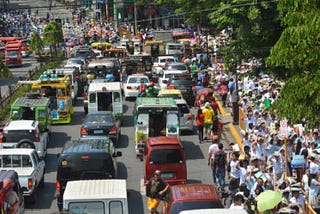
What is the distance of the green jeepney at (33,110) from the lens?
1254 inches

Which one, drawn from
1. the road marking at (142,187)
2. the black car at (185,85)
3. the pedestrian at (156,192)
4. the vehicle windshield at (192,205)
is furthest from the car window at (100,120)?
the vehicle windshield at (192,205)

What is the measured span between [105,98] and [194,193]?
60.3 feet

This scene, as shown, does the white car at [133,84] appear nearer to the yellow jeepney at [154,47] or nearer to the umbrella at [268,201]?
the yellow jeepney at [154,47]

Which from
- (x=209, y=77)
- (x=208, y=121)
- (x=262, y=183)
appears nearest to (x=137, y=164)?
(x=208, y=121)

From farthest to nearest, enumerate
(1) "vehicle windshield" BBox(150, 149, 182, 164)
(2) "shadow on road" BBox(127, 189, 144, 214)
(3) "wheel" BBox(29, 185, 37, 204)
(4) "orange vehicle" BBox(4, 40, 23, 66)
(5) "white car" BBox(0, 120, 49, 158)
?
(4) "orange vehicle" BBox(4, 40, 23, 66) < (5) "white car" BBox(0, 120, 49, 158) < (1) "vehicle windshield" BBox(150, 149, 182, 164) < (3) "wheel" BBox(29, 185, 37, 204) < (2) "shadow on road" BBox(127, 189, 144, 214)

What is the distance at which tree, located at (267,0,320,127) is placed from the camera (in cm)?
1521

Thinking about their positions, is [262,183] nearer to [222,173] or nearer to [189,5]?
[222,173]

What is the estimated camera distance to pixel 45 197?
24.2 m

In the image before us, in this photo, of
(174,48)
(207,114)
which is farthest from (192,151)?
(174,48)

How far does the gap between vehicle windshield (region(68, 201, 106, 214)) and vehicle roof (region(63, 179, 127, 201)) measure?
13cm

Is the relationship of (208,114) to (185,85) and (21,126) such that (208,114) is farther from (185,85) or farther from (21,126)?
(185,85)

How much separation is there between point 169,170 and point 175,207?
20.2ft

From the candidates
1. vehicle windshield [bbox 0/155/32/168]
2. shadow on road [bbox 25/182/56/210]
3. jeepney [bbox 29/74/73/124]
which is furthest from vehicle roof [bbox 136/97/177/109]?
jeepney [bbox 29/74/73/124]

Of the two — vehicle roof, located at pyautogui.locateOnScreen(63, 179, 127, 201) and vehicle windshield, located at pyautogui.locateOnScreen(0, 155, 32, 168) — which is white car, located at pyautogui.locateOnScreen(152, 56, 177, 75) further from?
vehicle roof, located at pyautogui.locateOnScreen(63, 179, 127, 201)
